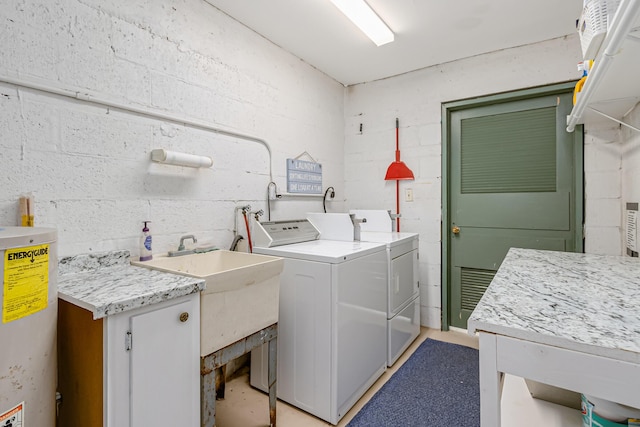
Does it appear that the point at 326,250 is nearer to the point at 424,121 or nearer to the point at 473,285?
the point at 473,285

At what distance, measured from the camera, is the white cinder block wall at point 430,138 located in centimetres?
243

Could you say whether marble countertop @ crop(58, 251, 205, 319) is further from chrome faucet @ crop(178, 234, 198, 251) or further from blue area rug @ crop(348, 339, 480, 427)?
blue area rug @ crop(348, 339, 480, 427)

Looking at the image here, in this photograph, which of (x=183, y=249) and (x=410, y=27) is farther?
(x=410, y=27)

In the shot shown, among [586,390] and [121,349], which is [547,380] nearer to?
[586,390]

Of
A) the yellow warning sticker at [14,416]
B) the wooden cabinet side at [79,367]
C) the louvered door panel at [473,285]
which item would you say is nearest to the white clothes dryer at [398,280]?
the louvered door panel at [473,285]

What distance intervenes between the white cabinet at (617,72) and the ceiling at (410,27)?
2.44 ft

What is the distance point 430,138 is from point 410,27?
1039mm

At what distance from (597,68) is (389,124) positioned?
205cm

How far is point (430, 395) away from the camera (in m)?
2.02

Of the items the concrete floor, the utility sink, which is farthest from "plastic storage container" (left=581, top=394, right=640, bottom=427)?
the utility sink

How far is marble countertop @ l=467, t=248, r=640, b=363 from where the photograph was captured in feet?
2.30

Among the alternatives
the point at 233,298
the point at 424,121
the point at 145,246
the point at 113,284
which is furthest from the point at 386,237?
the point at 113,284

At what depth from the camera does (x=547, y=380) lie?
0.73 m

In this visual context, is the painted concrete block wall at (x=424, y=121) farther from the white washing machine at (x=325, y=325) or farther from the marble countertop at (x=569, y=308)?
the marble countertop at (x=569, y=308)
